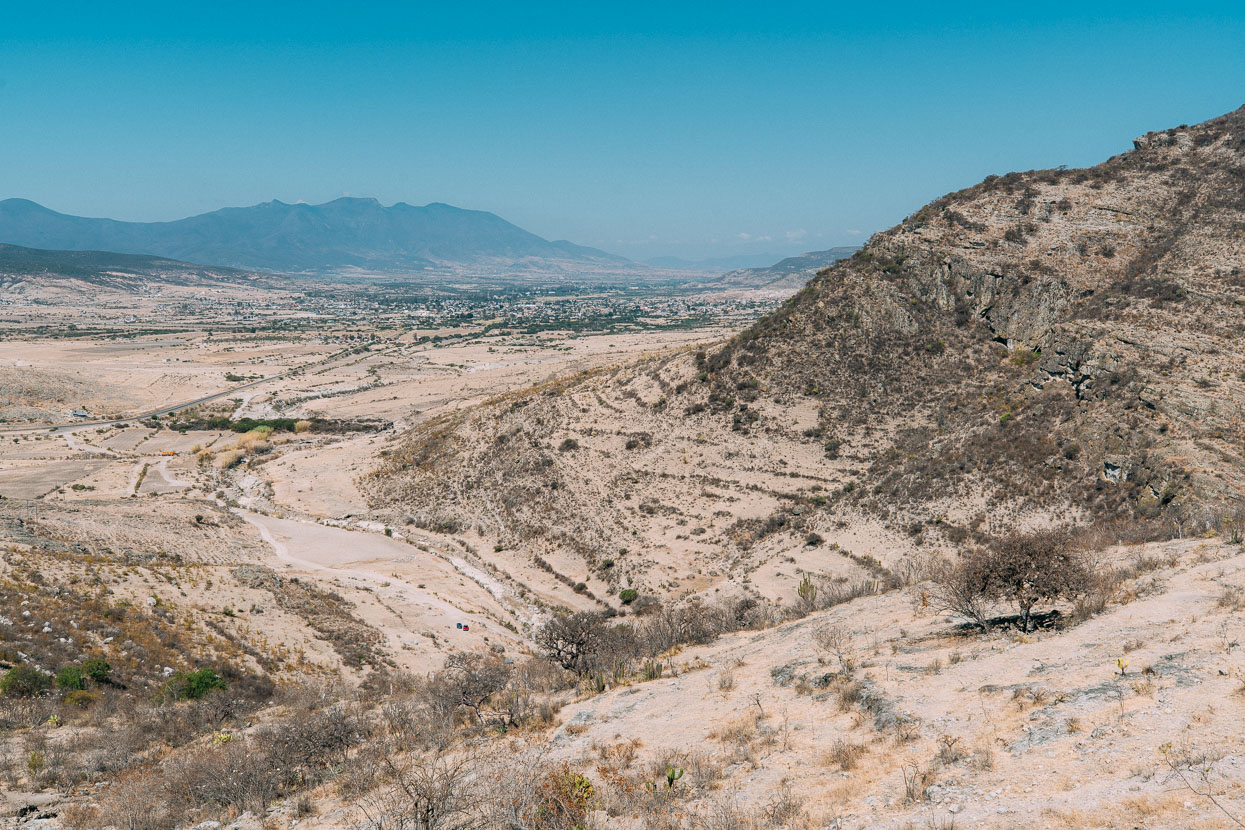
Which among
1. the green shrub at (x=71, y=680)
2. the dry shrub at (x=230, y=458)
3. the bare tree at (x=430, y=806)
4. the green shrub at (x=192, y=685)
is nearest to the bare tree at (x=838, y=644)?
the bare tree at (x=430, y=806)

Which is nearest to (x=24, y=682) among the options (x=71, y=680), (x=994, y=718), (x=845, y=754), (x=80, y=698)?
(x=71, y=680)

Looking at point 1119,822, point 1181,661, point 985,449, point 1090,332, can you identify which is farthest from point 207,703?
point 1090,332

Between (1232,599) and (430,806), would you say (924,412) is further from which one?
(430,806)

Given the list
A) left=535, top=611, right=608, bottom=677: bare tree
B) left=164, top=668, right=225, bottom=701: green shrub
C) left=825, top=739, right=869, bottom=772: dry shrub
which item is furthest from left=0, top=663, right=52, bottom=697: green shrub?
left=825, top=739, right=869, bottom=772: dry shrub

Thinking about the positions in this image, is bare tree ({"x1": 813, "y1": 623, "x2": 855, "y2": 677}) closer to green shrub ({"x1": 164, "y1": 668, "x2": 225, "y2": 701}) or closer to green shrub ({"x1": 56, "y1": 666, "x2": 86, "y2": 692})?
green shrub ({"x1": 164, "y1": 668, "x2": 225, "y2": 701})

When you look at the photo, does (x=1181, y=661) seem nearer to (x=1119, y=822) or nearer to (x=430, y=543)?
(x=1119, y=822)
